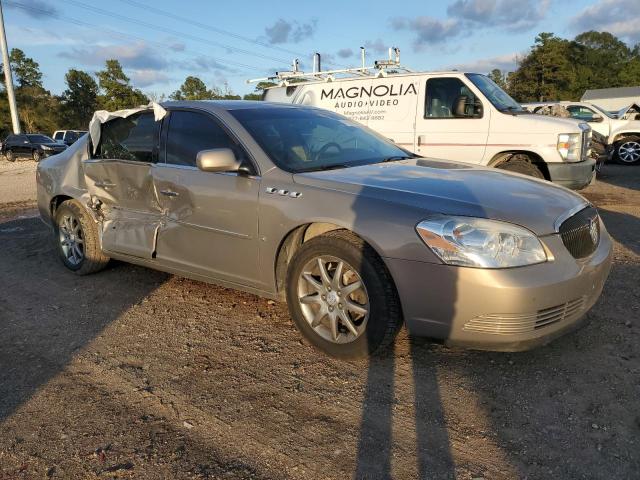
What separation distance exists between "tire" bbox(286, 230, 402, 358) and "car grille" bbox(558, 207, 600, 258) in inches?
40.9

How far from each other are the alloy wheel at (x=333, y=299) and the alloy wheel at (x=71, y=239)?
2.89m

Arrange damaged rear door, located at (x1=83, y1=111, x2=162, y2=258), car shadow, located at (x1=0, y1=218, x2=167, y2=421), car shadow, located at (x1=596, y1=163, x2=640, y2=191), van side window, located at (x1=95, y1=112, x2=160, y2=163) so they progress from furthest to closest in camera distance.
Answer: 1. car shadow, located at (x1=596, y1=163, x2=640, y2=191)
2. van side window, located at (x1=95, y1=112, x2=160, y2=163)
3. damaged rear door, located at (x1=83, y1=111, x2=162, y2=258)
4. car shadow, located at (x1=0, y1=218, x2=167, y2=421)

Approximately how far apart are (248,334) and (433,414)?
60.1 inches

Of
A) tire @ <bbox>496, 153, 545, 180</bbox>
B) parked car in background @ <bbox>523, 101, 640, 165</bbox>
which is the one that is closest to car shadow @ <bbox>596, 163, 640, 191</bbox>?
parked car in background @ <bbox>523, 101, 640, 165</bbox>

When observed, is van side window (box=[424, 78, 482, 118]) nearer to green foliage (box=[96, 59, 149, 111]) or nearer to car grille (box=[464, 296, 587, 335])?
car grille (box=[464, 296, 587, 335])

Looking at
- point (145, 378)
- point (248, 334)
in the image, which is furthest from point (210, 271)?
point (145, 378)

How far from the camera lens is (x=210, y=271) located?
3.80m

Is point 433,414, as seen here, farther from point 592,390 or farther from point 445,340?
point 592,390

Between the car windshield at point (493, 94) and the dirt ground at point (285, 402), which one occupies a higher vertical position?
the car windshield at point (493, 94)

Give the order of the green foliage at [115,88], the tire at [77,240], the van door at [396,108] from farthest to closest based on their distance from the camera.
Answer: the green foliage at [115,88]
the van door at [396,108]
the tire at [77,240]

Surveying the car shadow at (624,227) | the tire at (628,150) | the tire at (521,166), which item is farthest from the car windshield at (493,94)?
the tire at (628,150)

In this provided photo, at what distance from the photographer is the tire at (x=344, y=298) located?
291 centimetres

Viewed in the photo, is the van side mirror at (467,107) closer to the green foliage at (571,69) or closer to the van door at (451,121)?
the van door at (451,121)

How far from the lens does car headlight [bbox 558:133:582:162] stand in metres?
6.89
